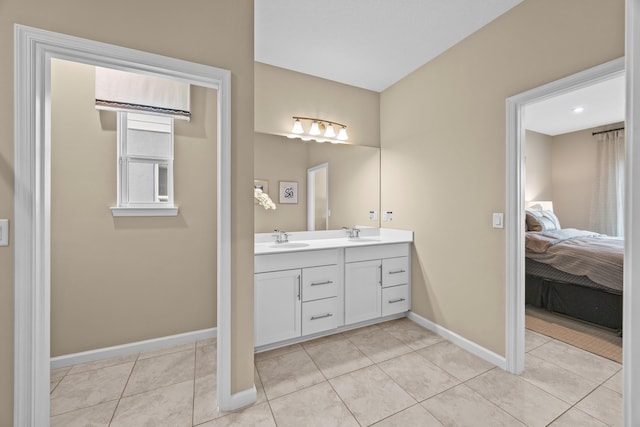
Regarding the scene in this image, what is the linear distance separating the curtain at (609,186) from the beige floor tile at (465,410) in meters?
4.96

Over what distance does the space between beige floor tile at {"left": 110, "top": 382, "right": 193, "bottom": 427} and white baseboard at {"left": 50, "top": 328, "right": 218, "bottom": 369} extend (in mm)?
598

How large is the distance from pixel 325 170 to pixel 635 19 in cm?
234

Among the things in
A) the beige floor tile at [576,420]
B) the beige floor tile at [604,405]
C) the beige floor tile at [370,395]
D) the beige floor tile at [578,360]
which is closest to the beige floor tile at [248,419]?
the beige floor tile at [370,395]

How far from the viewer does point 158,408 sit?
5.26 ft

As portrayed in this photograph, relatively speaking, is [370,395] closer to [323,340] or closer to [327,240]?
[323,340]

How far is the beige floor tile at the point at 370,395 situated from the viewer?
1571 millimetres

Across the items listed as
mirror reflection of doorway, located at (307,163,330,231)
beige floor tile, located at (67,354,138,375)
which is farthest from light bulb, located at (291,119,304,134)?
beige floor tile, located at (67,354,138,375)

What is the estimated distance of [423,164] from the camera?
2693 millimetres

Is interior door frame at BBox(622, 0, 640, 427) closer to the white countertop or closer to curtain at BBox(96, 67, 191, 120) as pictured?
the white countertop

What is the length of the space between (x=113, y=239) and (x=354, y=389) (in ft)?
6.87

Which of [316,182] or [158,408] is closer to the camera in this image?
[158,408]

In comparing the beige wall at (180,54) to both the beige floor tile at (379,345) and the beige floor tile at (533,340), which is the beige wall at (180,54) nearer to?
the beige floor tile at (379,345)

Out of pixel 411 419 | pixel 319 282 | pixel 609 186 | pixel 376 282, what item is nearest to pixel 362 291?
pixel 376 282

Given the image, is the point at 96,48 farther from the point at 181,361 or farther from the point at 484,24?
the point at 484,24
